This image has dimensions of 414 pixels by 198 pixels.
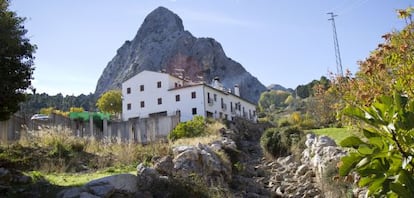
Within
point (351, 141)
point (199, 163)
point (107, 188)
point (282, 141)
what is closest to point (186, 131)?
point (282, 141)

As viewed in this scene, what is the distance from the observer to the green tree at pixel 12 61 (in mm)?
7746

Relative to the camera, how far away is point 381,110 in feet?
6.59

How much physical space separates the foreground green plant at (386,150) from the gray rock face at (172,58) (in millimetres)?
88486

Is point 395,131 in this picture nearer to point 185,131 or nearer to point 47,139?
point 47,139

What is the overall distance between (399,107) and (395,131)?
123 mm

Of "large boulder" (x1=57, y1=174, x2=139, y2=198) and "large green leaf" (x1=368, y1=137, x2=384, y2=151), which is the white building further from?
"large green leaf" (x1=368, y1=137, x2=384, y2=151)

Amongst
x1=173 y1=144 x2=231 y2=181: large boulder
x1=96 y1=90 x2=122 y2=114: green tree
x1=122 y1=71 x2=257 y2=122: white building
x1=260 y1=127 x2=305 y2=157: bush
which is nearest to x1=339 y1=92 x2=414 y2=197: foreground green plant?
x1=173 y1=144 x2=231 y2=181: large boulder

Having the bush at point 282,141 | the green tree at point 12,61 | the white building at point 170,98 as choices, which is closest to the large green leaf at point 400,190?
the green tree at point 12,61

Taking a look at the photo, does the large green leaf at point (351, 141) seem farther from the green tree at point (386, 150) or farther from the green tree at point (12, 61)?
the green tree at point (12, 61)

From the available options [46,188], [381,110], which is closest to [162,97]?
[46,188]

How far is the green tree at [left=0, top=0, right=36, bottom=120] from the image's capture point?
25.4 ft

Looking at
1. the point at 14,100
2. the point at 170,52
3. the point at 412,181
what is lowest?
the point at 412,181

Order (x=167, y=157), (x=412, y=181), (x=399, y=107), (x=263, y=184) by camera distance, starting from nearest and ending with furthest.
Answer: (x=412, y=181)
(x=399, y=107)
(x=167, y=157)
(x=263, y=184)

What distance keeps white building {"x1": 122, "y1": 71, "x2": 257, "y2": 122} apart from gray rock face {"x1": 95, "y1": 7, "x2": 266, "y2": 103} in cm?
5045
